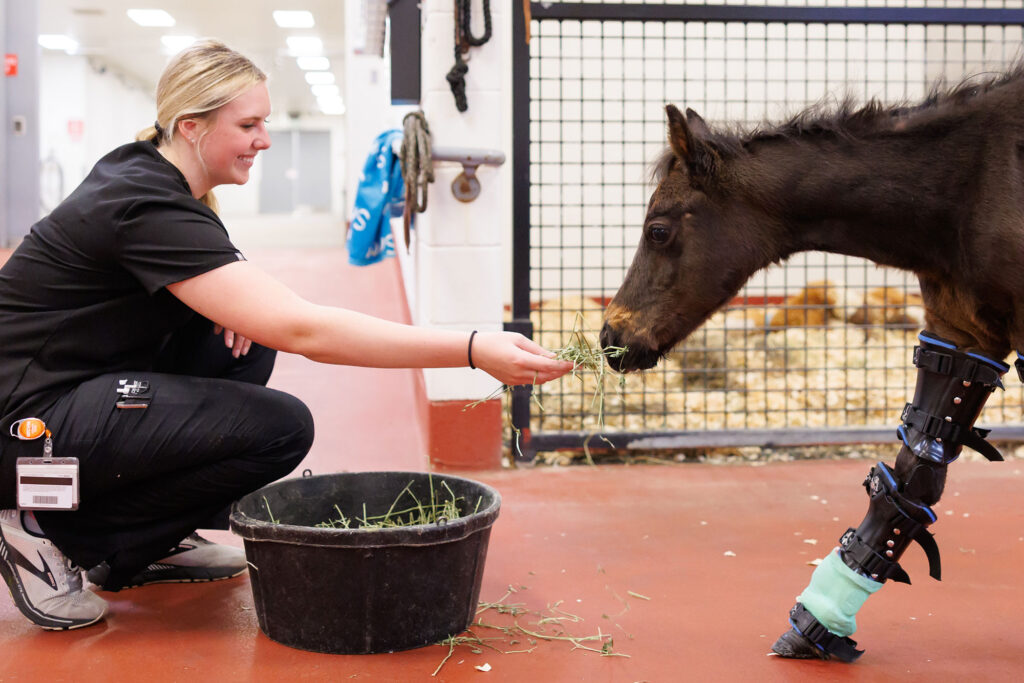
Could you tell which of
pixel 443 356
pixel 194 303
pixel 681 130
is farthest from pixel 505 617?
pixel 681 130

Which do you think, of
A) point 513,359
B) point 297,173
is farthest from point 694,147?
point 297,173

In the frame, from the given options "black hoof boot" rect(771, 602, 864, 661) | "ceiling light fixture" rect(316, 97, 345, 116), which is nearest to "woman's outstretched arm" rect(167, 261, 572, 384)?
"black hoof boot" rect(771, 602, 864, 661)

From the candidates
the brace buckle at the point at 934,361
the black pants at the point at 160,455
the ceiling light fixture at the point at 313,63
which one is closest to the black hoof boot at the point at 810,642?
the brace buckle at the point at 934,361

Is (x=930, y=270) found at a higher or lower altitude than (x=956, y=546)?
higher

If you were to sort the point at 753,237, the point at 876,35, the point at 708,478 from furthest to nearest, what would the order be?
the point at 876,35
the point at 708,478
the point at 753,237

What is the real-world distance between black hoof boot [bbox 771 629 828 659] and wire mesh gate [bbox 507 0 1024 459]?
0.61m

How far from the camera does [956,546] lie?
2.68 meters

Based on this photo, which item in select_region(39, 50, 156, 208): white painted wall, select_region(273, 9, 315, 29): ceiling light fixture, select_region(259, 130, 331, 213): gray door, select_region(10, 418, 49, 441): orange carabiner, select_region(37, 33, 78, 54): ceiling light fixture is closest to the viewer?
select_region(10, 418, 49, 441): orange carabiner

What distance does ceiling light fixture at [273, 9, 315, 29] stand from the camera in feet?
52.4

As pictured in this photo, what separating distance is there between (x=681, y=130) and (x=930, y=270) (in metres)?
0.56

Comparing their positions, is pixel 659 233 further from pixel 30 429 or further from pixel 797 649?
pixel 30 429

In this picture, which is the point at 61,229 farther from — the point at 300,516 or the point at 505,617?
the point at 505,617

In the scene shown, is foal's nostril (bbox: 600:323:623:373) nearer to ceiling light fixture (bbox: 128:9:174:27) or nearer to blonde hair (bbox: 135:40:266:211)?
blonde hair (bbox: 135:40:266:211)

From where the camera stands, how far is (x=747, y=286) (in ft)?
19.3
